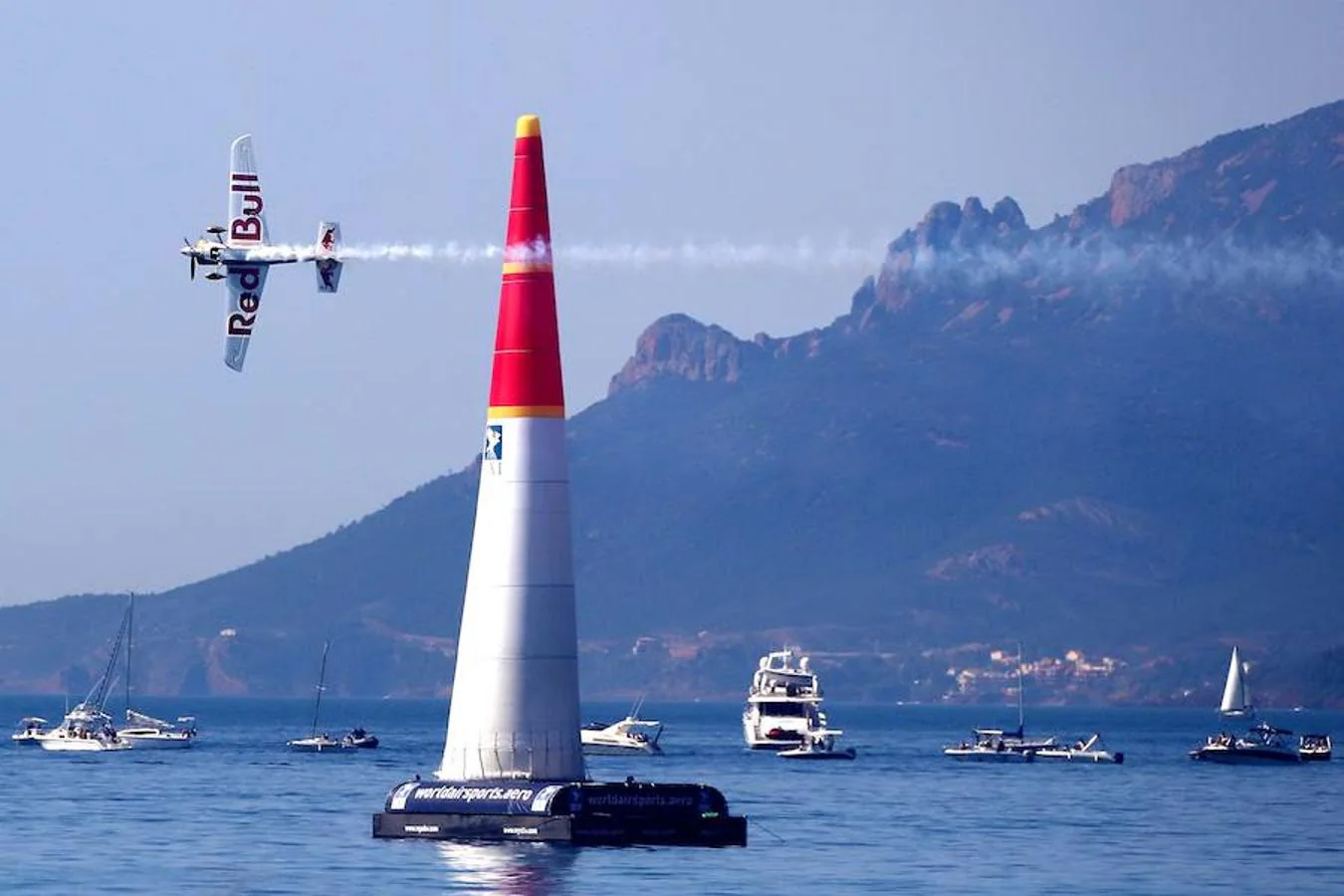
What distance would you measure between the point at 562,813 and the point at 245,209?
21678 millimetres

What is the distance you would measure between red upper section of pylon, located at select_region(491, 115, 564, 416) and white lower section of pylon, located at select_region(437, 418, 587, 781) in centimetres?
76

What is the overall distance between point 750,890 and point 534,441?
1298cm

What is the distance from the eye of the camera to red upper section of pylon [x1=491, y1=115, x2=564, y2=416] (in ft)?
232

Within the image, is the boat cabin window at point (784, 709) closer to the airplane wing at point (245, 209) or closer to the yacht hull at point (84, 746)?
the yacht hull at point (84, 746)

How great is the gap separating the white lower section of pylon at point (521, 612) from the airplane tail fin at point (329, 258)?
9.76m

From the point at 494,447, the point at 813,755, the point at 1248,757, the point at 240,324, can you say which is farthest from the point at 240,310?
the point at 1248,757

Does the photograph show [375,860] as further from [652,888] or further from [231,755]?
[231,755]

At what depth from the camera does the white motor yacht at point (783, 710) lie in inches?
7495

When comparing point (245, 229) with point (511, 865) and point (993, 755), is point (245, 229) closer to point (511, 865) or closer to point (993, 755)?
point (511, 865)

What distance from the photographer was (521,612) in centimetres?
7038

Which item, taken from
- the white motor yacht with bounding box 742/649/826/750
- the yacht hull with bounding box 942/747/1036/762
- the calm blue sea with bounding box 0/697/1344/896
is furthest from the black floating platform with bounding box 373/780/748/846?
the white motor yacht with bounding box 742/649/826/750

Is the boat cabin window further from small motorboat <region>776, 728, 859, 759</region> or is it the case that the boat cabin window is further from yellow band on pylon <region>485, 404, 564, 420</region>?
yellow band on pylon <region>485, 404, 564, 420</region>

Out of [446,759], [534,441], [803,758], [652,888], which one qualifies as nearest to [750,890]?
[652,888]

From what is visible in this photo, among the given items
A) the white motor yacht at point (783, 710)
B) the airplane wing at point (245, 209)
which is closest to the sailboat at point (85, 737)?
the white motor yacht at point (783, 710)
